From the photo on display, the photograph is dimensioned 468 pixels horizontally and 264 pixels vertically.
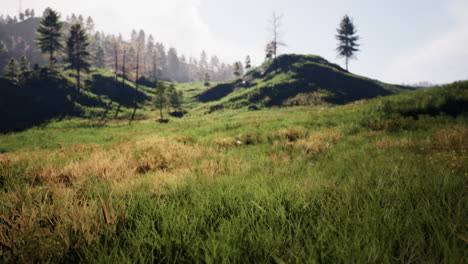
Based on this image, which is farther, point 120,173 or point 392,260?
point 120,173

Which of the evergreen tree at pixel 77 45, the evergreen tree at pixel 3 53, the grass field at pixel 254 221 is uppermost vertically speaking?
the evergreen tree at pixel 3 53

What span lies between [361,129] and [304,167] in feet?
17.3

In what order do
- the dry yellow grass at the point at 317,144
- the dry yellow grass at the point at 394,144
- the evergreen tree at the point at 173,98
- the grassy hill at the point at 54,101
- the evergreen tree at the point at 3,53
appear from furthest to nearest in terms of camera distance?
the evergreen tree at the point at 3,53 < the evergreen tree at the point at 173,98 < the grassy hill at the point at 54,101 < the dry yellow grass at the point at 317,144 < the dry yellow grass at the point at 394,144

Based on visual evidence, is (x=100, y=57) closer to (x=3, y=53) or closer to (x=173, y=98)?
(x=3, y=53)

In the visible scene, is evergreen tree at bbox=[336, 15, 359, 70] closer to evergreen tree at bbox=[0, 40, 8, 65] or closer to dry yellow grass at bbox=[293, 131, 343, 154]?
dry yellow grass at bbox=[293, 131, 343, 154]

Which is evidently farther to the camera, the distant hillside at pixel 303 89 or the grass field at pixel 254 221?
the distant hillside at pixel 303 89

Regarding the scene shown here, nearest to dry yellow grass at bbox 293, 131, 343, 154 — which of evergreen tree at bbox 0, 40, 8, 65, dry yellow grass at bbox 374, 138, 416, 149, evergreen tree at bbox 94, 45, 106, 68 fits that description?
dry yellow grass at bbox 374, 138, 416, 149

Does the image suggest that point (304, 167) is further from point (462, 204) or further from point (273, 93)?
point (273, 93)

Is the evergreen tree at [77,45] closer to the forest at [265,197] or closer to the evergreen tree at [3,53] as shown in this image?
the forest at [265,197]

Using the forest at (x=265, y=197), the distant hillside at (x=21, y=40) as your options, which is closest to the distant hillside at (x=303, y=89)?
the forest at (x=265, y=197)

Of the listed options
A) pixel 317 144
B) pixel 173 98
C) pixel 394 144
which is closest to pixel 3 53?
pixel 173 98

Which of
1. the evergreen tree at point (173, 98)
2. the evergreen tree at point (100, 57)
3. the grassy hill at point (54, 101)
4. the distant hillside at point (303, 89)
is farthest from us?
the evergreen tree at point (100, 57)

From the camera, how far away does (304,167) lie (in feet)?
11.2

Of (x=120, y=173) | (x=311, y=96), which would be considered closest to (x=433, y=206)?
(x=120, y=173)
